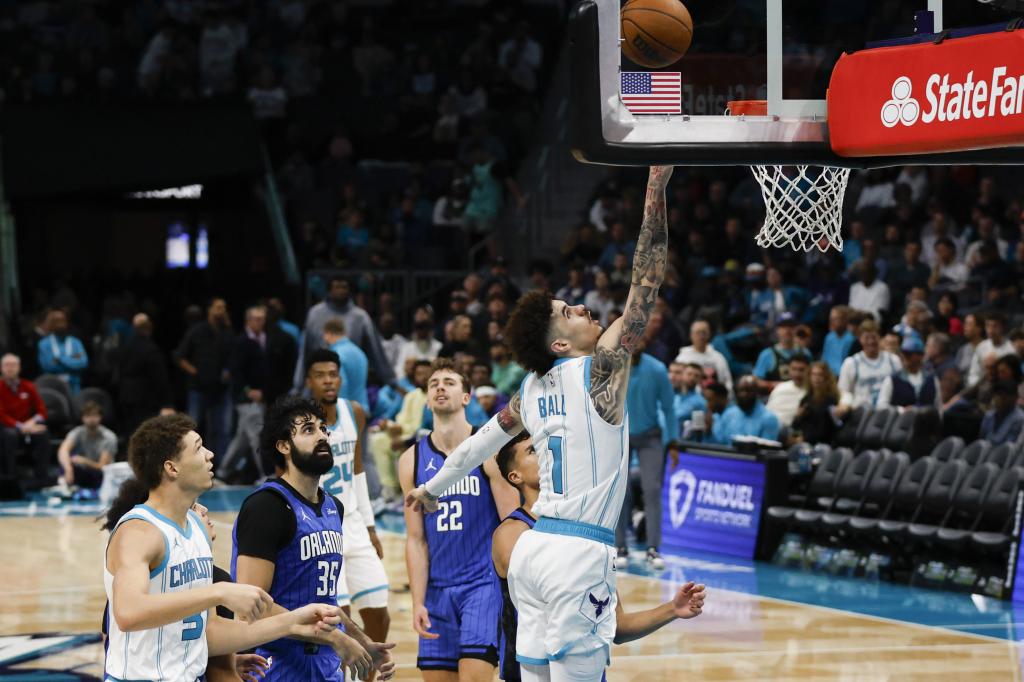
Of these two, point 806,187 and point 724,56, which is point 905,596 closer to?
point 806,187

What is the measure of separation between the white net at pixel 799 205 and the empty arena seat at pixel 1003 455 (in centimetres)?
637

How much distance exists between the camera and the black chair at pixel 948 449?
1313 cm

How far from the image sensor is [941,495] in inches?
500

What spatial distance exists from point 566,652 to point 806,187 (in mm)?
2701

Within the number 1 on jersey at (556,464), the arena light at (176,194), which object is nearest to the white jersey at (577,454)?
the number 1 on jersey at (556,464)

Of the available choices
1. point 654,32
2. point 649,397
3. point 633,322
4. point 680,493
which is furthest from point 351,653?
point 680,493

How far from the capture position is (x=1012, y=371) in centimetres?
1359

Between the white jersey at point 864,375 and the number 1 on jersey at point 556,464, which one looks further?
the white jersey at point 864,375

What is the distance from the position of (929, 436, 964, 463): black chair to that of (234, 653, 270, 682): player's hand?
8.62 meters

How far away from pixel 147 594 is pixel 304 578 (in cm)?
110

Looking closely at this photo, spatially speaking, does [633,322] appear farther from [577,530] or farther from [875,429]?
[875,429]

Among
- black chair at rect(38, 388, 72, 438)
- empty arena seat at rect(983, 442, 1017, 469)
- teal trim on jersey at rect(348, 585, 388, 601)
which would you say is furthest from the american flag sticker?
black chair at rect(38, 388, 72, 438)

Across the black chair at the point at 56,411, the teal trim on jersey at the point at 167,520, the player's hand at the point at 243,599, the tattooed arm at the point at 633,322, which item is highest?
the tattooed arm at the point at 633,322

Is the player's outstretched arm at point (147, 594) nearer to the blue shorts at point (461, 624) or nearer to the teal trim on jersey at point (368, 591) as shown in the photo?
the blue shorts at point (461, 624)
